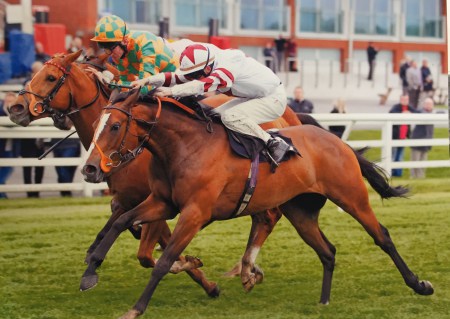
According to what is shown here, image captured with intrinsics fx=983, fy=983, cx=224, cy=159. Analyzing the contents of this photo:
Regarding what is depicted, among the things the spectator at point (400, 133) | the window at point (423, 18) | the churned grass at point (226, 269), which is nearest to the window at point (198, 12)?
the window at point (423, 18)

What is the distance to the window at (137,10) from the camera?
77.4 feet

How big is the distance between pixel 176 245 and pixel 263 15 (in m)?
23.2

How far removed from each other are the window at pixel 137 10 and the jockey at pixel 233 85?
1703cm

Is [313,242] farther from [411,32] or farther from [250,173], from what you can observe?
[411,32]

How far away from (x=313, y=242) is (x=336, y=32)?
24953 millimetres

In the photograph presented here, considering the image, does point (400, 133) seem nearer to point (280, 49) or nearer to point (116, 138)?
point (116, 138)

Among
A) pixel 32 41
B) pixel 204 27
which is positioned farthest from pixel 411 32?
pixel 32 41

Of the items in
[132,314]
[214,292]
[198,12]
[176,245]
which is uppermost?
[198,12]

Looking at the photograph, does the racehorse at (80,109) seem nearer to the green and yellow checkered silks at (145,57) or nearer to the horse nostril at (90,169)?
the green and yellow checkered silks at (145,57)

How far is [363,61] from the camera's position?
30688mm

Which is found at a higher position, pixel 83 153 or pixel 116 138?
pixel 116 138

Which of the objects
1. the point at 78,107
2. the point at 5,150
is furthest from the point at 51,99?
the point at 5,150

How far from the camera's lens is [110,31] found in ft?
21.2

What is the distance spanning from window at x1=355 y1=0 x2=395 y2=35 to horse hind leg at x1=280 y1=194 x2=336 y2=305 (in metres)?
24.9
